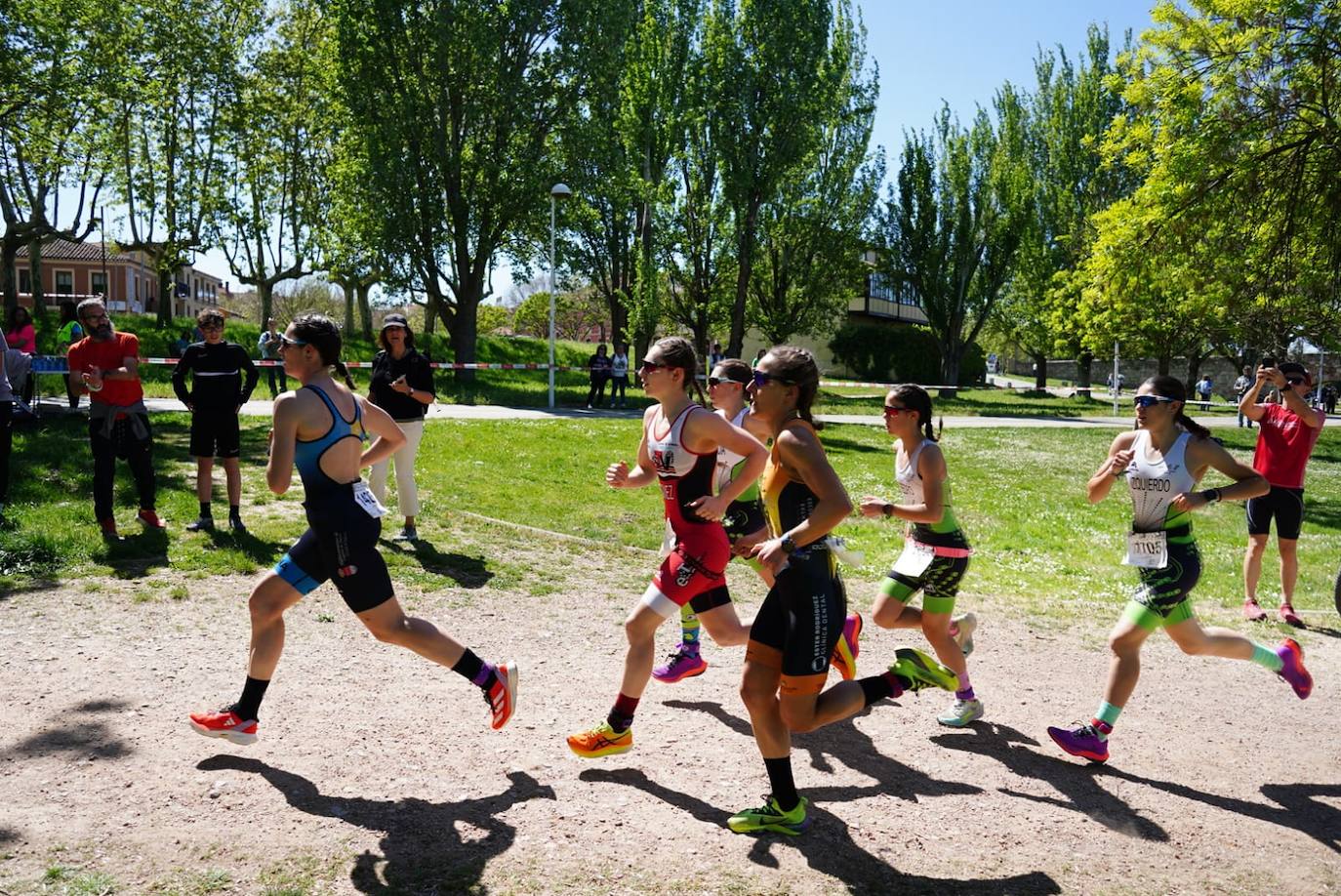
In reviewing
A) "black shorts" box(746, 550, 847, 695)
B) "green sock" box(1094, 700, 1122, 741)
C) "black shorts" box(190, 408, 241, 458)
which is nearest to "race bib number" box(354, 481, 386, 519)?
"black shorts" box(746, 550, 847, 695)

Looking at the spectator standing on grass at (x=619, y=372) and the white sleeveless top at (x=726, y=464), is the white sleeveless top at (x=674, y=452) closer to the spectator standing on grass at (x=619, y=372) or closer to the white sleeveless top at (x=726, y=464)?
the white sleeveless top at (x=726, y=464)

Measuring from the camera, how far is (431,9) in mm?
26875

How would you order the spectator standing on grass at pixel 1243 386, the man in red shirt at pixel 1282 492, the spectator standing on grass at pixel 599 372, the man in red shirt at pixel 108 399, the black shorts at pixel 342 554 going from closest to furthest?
the black shorts at pixel 342 554
the man in red shirt at pixel 1282 492
the man in red shirt at pixel 108 399
the spectator standing on grass at pixel 599 372
the spectator standing on grass at pixel 1243 386

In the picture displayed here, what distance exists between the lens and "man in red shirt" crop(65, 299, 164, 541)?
328 inches

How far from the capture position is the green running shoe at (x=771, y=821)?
395cm

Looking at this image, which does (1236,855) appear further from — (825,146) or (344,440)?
(825,146)

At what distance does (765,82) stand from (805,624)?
27017 mm

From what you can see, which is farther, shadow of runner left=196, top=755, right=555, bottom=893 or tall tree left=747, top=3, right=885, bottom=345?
tall tree left=747, top=3, right=885, bottom=345

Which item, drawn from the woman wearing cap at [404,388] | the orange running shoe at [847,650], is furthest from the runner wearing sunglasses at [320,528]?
the woman wearing cap at [404,388]

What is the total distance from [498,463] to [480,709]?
960cm

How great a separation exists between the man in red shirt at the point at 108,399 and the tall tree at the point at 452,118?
20413 mm

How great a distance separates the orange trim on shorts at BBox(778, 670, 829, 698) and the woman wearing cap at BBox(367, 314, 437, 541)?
5.71m

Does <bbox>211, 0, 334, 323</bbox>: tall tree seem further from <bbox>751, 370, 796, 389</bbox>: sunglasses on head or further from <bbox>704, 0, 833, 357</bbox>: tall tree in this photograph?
<bbox>751, 370, 796, 389</bbox>: sunglasses on head

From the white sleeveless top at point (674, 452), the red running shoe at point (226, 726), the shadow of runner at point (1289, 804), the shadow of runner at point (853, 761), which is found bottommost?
the shadow of runner at point (1289, 804)
